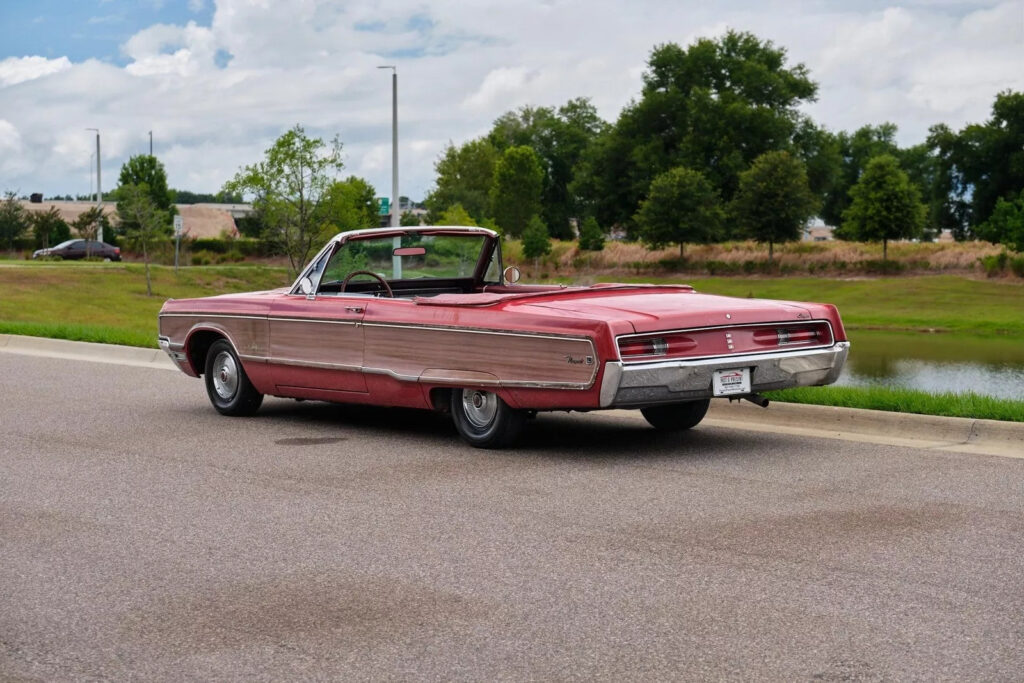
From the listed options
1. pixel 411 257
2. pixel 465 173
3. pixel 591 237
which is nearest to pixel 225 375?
pixel 411 257

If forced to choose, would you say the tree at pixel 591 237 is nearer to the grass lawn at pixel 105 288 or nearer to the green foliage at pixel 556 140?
the grass lawn at pixel 105 288

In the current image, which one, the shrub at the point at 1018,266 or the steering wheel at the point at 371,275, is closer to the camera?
the steering wheel at the point at 371,275

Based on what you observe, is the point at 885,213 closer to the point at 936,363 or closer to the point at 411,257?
the point at 936,363

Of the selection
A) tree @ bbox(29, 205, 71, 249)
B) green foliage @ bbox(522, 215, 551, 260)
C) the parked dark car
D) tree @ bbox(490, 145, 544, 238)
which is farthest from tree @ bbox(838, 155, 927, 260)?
tree @ bbox(29, 205, 71, 249)

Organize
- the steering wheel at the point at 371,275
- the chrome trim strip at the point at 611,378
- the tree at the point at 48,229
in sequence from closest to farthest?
the chrome trim strip at the point at 611,378 → the steering wheel at the point at 371,275 → the tree at the point at 48,229

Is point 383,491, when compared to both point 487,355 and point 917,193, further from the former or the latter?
point 917,193

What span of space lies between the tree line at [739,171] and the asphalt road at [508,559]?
52697mm

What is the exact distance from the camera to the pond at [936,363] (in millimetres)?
23969

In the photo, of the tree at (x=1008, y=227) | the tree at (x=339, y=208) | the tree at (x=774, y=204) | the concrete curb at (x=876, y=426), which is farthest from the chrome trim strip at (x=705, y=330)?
the tree at (x=774, y=204)

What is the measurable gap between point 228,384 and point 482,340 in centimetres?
310

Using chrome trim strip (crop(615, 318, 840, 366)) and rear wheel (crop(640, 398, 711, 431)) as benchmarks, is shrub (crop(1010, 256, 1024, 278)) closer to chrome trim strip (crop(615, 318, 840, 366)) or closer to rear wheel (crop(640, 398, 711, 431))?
rear wheel (crop(640, 398, 711, 431))

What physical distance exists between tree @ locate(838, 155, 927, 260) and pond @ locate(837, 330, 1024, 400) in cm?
1815

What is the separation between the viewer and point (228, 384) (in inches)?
434

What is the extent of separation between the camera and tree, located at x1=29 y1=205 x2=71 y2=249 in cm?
Result: 7071
